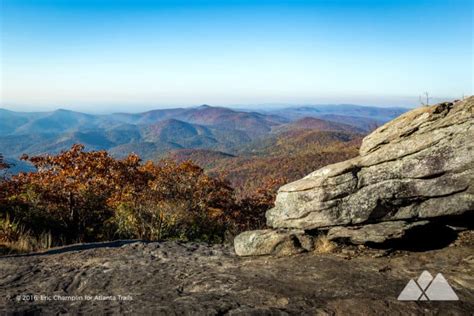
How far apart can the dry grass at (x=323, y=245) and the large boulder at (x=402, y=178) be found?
14.3 inches

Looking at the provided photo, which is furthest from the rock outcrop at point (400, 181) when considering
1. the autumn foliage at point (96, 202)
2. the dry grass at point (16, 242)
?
the dry grass at point (16, 242)

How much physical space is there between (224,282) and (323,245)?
309 cm

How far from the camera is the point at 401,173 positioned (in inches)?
353

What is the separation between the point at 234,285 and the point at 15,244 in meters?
7.83

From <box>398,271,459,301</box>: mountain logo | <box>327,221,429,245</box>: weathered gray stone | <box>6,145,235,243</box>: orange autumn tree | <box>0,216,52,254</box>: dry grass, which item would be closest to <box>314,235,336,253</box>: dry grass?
<box>327,221,429,245</box>: weathered gray stone

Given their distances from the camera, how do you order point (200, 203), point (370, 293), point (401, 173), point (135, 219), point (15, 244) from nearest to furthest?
point (370, 293) < point (401, 173) < point (15, 244) < point (135, 219) < point (200, 203)

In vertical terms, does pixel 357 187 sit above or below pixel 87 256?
above

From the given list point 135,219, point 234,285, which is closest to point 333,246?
point 234,285

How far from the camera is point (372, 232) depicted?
352 inches

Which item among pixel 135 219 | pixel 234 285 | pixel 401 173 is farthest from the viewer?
pixel 135 219

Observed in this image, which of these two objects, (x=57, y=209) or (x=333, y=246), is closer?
(x=333, y=246)

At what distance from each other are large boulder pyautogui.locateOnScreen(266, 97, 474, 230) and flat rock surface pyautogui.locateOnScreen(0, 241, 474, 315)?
1.04 m

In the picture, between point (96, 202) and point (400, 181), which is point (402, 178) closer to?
point (400, 181)

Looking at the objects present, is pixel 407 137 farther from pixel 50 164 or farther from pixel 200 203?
pixel 50 164
